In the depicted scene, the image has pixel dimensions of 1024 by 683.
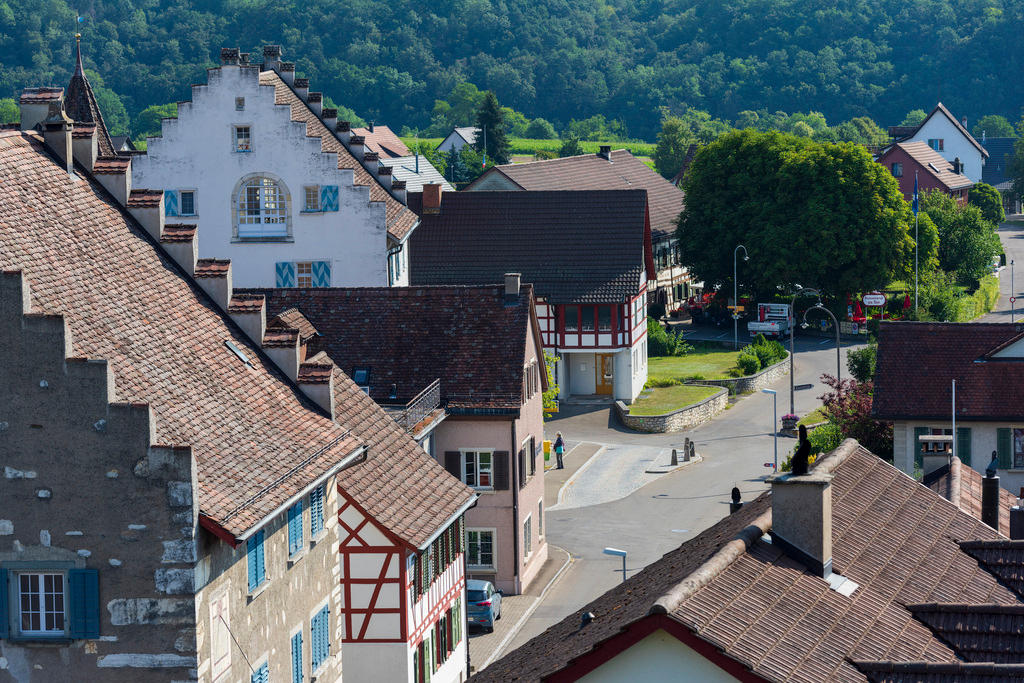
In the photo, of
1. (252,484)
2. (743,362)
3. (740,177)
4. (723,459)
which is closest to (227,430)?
(252,484)

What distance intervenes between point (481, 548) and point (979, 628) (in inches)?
1309

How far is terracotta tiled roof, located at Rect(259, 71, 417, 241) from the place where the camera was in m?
66.1

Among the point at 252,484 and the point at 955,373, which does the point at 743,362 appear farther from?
the point at 252,484

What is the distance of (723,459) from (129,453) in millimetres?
52008

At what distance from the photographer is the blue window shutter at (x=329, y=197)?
64.1 metres

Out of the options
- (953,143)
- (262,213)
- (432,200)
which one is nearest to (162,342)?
(262,213)

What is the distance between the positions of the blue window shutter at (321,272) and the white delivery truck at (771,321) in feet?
126

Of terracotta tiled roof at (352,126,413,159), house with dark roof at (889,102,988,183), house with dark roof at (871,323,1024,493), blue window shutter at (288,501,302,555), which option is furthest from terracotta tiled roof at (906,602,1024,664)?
house with dark roof at (889,102,988,183)

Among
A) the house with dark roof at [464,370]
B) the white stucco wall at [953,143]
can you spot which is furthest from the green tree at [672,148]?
the house with dark roof at [464,370]

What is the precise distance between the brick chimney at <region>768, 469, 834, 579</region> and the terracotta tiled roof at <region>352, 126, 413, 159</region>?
138015mm

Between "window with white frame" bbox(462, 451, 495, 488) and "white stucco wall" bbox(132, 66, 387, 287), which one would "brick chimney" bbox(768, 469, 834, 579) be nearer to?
"window with white frame" bbox(462, 451, 495, 488)

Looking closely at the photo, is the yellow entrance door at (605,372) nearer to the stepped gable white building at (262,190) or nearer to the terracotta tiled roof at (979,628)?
the stepped gable white building at (262,190)

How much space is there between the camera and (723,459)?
73062mm

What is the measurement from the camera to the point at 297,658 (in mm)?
27422
